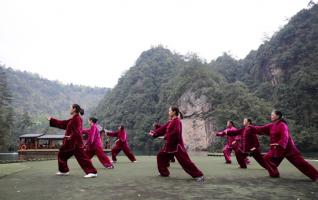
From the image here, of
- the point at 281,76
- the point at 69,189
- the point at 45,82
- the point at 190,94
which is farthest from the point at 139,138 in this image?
the point at 45,82

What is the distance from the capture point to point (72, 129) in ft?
28.5

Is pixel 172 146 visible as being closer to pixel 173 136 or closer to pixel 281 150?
pixel 173 136

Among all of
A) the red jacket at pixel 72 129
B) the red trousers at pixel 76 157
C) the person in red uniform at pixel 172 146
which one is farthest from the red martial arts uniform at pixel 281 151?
the red jacket at pixel 72 129

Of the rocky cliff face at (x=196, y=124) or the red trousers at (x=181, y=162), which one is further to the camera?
the rocky cliff face at (x=196, y=124)

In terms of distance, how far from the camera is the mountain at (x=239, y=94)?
47719mm

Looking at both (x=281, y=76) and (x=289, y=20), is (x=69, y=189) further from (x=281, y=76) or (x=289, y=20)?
(x=289, y=20)

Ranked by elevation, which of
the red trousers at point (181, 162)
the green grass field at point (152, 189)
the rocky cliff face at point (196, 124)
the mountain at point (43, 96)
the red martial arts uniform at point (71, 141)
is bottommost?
the green grass field at point (152, 189)

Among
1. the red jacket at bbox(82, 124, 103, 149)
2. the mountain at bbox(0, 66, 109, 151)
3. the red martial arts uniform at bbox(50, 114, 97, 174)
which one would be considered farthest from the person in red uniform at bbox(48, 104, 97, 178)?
the mountain at bbox(0, 66, 109, 151)

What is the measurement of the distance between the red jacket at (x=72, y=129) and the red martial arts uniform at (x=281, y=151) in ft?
15.3

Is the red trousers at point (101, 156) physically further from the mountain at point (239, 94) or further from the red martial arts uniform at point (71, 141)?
the mountain at point (239, 94)

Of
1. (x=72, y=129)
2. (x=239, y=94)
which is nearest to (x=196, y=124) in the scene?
(x=239, y=94)

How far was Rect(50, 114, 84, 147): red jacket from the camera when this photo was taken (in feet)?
28.3

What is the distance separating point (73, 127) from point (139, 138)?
60.0 m

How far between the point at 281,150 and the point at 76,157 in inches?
194
